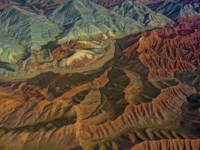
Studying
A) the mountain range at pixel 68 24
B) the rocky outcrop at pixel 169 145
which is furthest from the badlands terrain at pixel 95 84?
the mountain range at pixel 68 24

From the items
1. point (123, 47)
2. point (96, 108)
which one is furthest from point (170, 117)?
point (123, 47)

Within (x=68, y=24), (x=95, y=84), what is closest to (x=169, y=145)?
(x=95, y=84)

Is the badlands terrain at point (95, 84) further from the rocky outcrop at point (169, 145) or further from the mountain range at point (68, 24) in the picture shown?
the mountain range at point (68, 24)

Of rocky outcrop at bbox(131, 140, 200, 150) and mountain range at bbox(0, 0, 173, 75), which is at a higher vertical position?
rocky outcrop at bbox(131, 140, 200, 150)

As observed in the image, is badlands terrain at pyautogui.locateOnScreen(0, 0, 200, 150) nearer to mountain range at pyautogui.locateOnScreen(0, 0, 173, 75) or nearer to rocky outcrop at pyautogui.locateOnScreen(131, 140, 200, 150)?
rocky outcrop at pyautogui.locateOnScreen(131, 140, 200, 150)

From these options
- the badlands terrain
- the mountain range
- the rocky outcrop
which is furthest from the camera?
the mountain range

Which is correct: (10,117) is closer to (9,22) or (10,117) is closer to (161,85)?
(161,85)

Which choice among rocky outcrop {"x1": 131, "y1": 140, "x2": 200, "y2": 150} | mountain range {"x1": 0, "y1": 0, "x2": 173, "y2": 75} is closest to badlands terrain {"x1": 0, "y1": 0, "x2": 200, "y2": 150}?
rocky outcrop {"x1": 131, "y1": 140, "x2": 200, "y2": 150}

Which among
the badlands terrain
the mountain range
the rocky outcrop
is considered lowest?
the mountain range

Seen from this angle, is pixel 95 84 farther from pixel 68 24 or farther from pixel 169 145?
pixel 68 24
